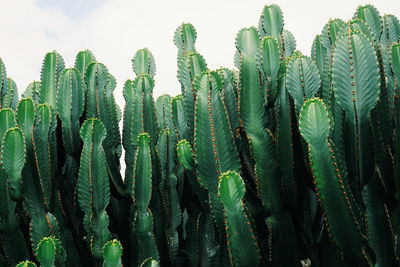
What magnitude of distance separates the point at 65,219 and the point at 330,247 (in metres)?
1.63

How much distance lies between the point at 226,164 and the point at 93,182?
0.84 m

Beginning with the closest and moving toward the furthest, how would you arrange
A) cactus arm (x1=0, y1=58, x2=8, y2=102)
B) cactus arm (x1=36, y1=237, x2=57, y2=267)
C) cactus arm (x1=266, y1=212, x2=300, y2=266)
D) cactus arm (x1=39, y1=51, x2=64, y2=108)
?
cactus arm (x1=36, y1=237, x2=57, y2=267) → cactus arm (x1=266, y1=212, x2=300, y2=266) → cactus arm (x1=39, y1=51, x2=64, y2=108) → cactus arm (x1=0, y1=58, x2=8, y2=102)

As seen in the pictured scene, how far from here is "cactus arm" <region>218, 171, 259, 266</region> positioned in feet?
8.89

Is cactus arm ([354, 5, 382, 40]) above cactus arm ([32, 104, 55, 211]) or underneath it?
above

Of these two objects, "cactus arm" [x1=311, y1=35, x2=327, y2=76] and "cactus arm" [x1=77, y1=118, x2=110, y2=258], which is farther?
"cactus arm" [x1=311, y1=35, x2=327, y2=76]

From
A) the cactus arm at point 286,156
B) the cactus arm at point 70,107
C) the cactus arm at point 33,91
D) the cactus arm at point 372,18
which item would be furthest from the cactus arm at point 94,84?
the cactus arm at point 372,18

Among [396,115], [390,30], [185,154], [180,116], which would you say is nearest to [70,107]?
[180,116]

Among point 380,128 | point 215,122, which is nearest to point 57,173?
point 215,122

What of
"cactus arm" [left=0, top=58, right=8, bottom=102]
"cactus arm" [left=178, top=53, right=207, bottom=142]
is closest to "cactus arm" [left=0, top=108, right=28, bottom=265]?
"cactus arm" [left=178, top=53, right=207, bottom=142]

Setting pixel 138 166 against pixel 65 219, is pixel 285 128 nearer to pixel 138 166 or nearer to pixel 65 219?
pixel 138 166

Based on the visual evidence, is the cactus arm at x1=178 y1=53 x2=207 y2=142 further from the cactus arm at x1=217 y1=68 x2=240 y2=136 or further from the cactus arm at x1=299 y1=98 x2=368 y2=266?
the cactus arm at x1=299 y1=98 x2=368 y2=266

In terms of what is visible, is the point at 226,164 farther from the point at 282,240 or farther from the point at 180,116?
the point at 180,116

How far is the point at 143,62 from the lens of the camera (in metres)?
4.50

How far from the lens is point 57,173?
11.9 ft
